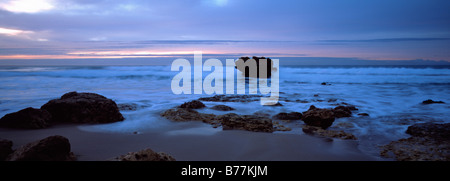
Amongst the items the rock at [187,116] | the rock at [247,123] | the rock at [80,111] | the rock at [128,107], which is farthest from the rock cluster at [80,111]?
the rock at [247,123]

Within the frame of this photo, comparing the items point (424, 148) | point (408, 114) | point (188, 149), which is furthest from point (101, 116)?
point (408, 114)

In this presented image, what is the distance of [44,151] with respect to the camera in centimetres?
245

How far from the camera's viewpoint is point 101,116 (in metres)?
4.46

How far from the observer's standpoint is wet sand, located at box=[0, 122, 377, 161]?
300 centimetres

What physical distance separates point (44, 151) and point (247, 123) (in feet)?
9.00

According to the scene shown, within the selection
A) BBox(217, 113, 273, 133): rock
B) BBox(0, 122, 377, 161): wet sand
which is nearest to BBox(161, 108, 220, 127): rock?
BBox(217, 113, 273, 133): rock

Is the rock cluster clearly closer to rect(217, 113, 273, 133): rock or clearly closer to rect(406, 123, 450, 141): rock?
rect(217, 113, 273, 133): rock

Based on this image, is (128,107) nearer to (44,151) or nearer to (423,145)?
(44,151)

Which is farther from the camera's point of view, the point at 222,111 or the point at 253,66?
the point at 253,66

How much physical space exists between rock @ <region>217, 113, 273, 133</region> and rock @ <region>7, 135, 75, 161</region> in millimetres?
2320

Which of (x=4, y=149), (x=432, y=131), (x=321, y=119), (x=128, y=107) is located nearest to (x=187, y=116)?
(x=128, y=107)
